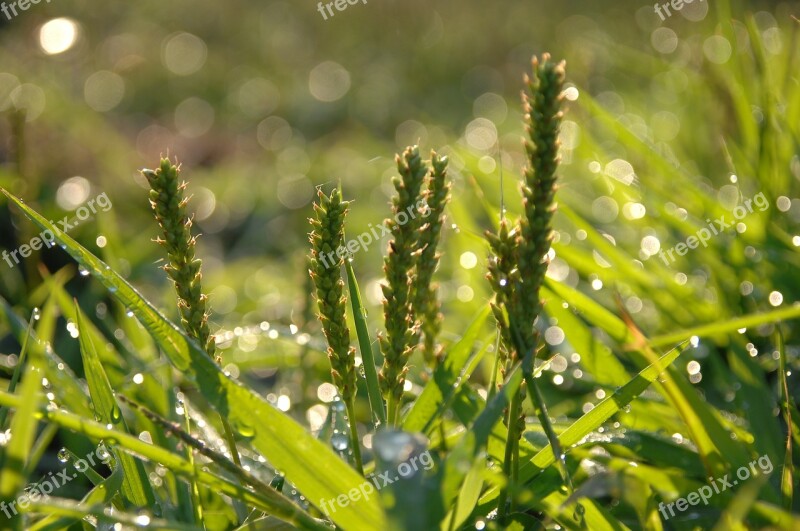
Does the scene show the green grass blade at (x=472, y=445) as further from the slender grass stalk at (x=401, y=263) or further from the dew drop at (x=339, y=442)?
the dew drop at (x=339, y=442)

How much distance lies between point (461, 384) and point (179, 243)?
1.74 feet

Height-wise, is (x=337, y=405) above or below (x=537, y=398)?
above

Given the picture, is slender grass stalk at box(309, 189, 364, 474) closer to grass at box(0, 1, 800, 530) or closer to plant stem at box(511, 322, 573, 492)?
grass at box(0, 1, 800, 530)

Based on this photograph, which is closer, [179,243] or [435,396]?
[179,243]

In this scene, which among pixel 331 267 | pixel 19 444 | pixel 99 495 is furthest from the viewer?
pixel 99 495

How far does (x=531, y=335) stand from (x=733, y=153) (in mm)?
1814

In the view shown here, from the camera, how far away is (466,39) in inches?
355

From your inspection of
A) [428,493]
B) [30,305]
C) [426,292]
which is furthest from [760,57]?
[30,305]

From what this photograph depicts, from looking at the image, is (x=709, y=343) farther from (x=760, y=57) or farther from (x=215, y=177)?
(x=215, y=177)
